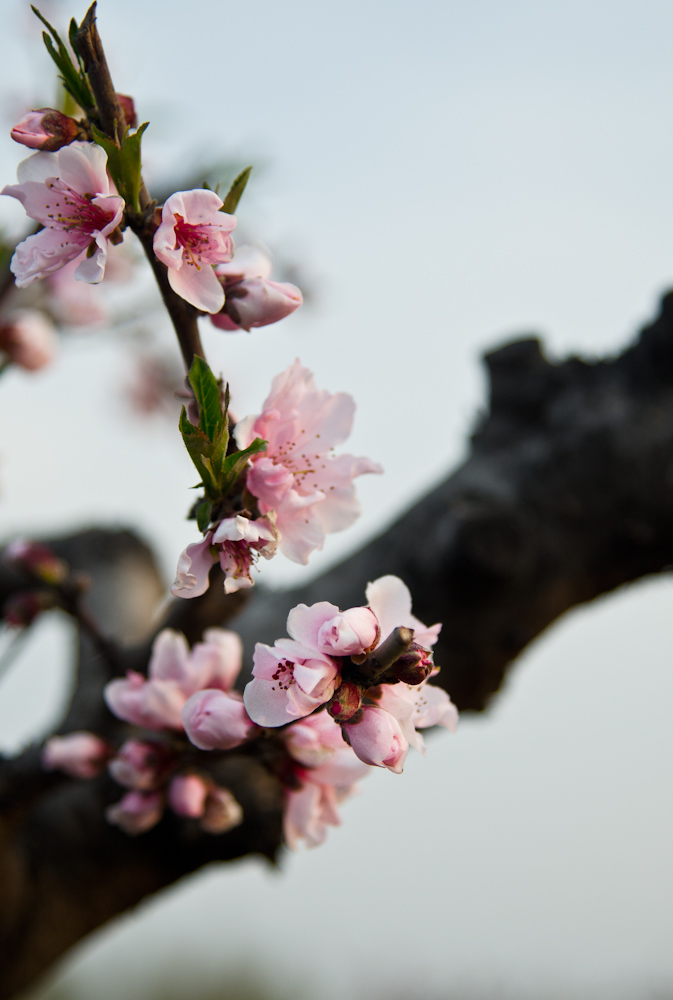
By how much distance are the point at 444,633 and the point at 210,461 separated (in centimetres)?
98

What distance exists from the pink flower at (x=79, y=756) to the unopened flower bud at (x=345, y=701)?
0.72m

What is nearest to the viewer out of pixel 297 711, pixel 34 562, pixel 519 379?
pixel 297 711

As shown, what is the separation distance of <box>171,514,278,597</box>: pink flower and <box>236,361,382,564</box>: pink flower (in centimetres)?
3

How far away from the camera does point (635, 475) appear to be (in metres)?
1.55

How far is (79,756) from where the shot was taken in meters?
1.11

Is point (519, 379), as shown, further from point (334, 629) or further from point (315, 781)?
point (334, 629)

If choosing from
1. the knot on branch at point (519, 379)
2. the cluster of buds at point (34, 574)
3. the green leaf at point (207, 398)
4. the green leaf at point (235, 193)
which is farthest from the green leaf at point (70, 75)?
the knot on branch at point (519, 379)

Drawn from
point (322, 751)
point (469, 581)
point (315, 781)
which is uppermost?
point (322, 751)

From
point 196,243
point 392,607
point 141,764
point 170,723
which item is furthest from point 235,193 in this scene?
point 141,764

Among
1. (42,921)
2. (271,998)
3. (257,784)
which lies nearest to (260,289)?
(257,784)

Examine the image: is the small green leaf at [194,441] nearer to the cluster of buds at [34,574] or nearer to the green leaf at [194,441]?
the green leaf at [194,441]

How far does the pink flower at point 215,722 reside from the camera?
680 millimetres

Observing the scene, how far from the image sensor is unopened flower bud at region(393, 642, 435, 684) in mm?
546

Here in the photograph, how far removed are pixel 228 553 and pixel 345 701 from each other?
0.53 feet
